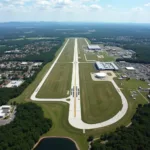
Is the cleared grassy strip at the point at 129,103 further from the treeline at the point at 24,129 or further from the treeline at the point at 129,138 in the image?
the treeline at the point at 24,129

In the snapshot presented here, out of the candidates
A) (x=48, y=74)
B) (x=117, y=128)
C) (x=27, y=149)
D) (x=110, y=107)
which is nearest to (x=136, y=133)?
(x=117, y=128)

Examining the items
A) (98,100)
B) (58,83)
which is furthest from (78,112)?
(58,83)

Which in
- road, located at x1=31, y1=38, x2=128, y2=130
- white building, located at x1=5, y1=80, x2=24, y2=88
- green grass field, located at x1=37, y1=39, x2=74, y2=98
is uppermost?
road, located at x1=31, y1=38, x2=128, y2=130

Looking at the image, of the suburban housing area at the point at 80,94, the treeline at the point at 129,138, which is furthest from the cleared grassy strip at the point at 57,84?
the treeline at the point at 129,138

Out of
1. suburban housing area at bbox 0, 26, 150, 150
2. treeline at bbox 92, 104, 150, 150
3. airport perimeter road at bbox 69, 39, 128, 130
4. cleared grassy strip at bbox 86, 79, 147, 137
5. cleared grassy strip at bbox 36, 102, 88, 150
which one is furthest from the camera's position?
airport perimeter road at bbox 69, 39, 128, 130

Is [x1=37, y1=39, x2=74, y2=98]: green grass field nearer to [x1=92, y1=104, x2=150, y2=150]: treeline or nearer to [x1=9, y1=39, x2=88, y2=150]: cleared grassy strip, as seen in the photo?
[x1=9, y1=39, x2=88, y2=150]: cleared grassy strip

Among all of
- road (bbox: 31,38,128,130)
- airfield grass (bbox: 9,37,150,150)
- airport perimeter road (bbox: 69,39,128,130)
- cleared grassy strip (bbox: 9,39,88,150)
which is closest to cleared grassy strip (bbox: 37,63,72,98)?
road (bbox: 31,38,128,130)

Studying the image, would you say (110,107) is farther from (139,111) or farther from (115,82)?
(115,82)
